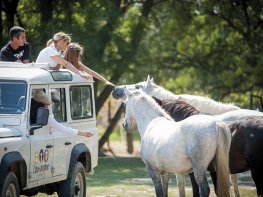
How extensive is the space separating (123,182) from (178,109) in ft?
16.1

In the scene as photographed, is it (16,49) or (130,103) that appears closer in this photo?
(130,103)

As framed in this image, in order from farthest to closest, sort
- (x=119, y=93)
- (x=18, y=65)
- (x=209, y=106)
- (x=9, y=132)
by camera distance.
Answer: (x=209, y=106) < (x=119, y=93) < (x=18, y=65) < (x=9, y=132)

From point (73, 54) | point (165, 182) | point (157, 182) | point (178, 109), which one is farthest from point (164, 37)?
point (157, 182)

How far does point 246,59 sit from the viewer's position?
1206 inches

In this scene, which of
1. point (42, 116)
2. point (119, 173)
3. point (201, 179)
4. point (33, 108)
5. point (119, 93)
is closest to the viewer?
point (42, 116)

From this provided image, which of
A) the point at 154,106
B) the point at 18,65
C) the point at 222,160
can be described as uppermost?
the point at 18,65

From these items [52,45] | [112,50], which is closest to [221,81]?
[112,50]

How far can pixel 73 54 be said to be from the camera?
39.3 feet

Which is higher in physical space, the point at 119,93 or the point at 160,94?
the point at 119,93

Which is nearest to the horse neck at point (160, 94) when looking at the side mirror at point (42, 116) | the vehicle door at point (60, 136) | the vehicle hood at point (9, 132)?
the vehicle door at point (60, 136)

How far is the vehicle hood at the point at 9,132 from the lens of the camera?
9070mm

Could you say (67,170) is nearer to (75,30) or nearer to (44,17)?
(75,30)

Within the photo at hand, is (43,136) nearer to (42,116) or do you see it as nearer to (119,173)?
(42,116)

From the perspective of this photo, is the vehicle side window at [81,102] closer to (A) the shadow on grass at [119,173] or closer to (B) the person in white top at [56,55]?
(B) the person in white top at [56,55]
